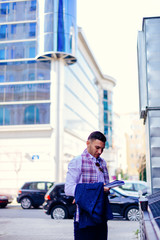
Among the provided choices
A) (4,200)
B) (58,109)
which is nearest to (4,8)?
(58,109)

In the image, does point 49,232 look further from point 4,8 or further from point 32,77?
point 4,8

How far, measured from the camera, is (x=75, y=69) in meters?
40.9

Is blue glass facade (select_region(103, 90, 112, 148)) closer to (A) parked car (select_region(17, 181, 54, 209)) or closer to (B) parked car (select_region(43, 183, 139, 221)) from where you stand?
(A) parked car (select_region(17, 181, 54, 209))

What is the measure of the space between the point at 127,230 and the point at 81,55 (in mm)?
36848

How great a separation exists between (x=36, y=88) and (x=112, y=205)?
2270cm

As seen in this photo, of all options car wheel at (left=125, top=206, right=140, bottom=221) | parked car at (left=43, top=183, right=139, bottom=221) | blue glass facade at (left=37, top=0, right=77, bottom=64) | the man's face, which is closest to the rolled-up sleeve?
the man's face

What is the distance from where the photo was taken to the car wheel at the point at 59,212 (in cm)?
1284

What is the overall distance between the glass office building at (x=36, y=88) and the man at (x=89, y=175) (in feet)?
94.8

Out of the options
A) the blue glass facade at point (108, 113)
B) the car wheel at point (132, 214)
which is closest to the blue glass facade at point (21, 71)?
the car wheel at point (132, 214)

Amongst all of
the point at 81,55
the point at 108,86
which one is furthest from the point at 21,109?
the point at 108,86

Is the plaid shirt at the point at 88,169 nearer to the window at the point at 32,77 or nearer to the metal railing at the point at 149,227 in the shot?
the metal railing at the point at 149,227

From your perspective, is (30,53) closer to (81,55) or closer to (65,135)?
(65,135)

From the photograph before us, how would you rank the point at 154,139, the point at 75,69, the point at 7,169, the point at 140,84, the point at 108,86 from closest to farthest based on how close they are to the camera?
the point at 154,139 → the point at 140,84 → the point at 7,169 → the point at 75,69 → the point at 108,86

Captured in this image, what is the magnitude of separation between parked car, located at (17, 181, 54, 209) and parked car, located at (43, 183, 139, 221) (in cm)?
637
